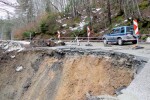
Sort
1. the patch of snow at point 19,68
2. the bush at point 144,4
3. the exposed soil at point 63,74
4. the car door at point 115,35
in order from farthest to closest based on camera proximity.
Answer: the bush at point 144,4 < the car door at point 115,35 < the patch of snow at point 19,68 < the exposed soil at point 63,74

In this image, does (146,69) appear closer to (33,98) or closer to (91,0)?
(33,98)

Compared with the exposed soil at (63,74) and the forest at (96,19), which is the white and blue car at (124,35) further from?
the exposed soil at (63,74)

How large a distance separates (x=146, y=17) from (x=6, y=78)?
14973 mm

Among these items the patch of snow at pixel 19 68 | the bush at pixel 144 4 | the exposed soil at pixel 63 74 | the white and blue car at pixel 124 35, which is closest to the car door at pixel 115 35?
the white and blue car at pixel 124 35

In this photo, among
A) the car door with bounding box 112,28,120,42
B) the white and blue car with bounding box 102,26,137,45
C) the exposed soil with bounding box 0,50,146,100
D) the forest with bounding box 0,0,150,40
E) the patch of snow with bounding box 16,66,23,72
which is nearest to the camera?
the exposed soil with bounding box 0,50,146,100

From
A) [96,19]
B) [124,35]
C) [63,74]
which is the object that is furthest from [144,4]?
[63,74]

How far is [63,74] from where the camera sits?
58.0 ft

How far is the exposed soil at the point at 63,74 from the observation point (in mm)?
13133

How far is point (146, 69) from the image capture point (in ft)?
38.3

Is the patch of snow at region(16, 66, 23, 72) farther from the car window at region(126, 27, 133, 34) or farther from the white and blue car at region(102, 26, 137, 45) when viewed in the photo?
the car window at region(126, 27, 133, 34)

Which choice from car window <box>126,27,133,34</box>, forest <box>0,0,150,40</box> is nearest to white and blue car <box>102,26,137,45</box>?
car window <box>126,27,133,34</box>

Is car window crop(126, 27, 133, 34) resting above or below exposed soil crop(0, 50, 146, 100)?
above

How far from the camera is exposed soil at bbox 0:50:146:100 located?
13.1 metres

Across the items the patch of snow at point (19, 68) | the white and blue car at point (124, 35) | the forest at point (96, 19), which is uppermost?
the forest at point (96, 19)
